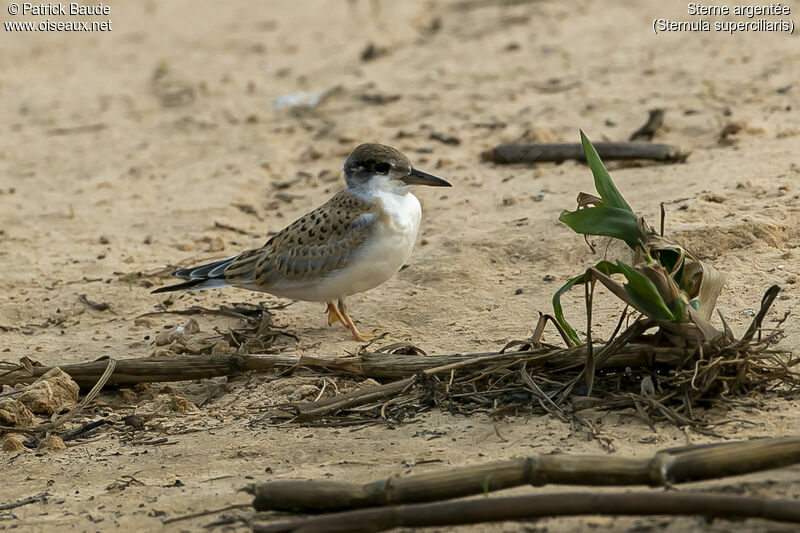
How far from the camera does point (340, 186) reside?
7.85 m

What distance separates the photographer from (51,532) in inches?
146

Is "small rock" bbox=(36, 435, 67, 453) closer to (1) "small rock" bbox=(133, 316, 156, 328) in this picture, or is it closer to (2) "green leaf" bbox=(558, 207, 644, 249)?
(1) "small rock" bbox=(133, 316, 156, 328)

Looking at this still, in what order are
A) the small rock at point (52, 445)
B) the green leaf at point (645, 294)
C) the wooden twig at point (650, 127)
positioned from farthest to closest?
1. the wooden twig at point (650, 127)
2. the small rock at point (52, 445)
3. the green leaf at point (645, 294)

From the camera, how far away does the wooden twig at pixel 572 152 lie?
7047 mm

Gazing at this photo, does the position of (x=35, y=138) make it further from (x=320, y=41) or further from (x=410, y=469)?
(x=410, y=469)

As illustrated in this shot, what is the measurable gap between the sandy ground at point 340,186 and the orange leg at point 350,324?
98 millimetres

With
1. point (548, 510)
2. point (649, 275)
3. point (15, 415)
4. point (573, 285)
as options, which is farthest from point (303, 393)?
point (548, 510)

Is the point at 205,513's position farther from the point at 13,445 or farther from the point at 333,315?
the point at 333,315

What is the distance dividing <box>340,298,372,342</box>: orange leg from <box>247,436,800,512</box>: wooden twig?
2287 millimetres

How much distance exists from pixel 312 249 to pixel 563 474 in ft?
9.52

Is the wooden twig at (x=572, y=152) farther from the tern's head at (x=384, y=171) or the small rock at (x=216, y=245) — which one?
the small rock at (x=216, y=245)

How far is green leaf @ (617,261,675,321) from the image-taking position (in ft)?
12.6

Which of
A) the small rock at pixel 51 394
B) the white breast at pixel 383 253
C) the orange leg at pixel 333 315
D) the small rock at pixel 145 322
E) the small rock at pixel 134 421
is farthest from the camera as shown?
the small rock at pixel 145 322

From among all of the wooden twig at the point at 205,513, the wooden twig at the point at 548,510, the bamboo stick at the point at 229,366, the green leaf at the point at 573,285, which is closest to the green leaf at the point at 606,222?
the green leaf at the point at 573,285
